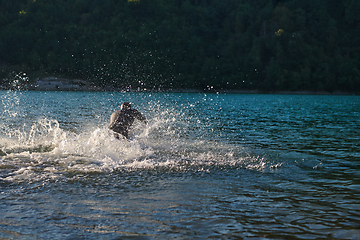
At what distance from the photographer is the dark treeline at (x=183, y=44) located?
149m

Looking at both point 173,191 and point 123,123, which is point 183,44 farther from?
point 173,191

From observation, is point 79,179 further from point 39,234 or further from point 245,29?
point 245,29

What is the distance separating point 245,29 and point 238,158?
185 meters

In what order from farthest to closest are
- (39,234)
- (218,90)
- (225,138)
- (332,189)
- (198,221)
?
(218,90) < (225,138) < (332,189) < (198,221) < (39,234)

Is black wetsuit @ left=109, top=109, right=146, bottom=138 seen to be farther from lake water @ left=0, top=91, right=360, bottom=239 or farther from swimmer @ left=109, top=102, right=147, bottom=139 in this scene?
lake water @ left=0, top=91, right=360, bottom=239

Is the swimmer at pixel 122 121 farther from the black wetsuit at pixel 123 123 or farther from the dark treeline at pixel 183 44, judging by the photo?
the dark treeline at pixel 183 44

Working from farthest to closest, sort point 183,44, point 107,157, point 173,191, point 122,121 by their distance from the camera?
point 183,44, point 122,121, point 107,157, point 173,191

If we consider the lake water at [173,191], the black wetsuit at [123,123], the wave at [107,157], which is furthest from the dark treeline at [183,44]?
the lake water at [173,191]

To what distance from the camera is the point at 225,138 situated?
17.9 metres

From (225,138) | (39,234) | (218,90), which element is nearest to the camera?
(39,234)

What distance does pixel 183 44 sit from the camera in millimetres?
168875

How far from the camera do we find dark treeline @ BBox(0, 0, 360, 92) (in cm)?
14938

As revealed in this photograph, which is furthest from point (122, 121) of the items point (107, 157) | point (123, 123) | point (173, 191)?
point (173, 191)

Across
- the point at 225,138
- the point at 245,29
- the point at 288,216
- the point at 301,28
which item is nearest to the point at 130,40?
the point at 245,29
